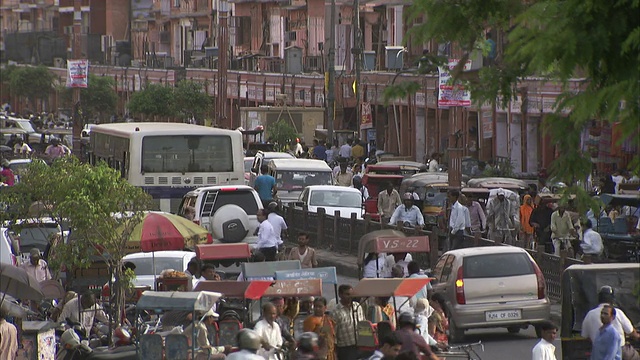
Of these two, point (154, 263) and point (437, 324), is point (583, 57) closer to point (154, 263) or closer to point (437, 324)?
point (437, 324)

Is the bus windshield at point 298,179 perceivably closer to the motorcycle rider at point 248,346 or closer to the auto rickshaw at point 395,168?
the auto rickshaw at point 395,168

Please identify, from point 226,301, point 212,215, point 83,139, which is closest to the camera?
point 226,301

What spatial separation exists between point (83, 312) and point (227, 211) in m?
8.43

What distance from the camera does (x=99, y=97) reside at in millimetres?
85938

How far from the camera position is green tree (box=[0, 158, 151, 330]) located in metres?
18.6

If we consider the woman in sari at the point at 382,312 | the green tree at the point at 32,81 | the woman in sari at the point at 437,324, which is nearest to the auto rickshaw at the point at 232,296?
the woman in sari at the point at 382,312

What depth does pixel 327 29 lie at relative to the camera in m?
71.8

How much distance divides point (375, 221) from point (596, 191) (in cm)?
486

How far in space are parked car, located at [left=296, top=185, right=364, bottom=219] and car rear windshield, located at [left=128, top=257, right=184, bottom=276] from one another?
1076cm

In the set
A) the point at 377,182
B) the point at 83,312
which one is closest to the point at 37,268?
the point at 83,312

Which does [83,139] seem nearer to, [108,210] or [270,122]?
[270,122]

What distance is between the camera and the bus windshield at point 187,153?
104 feet

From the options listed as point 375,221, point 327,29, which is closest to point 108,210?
point 375,221

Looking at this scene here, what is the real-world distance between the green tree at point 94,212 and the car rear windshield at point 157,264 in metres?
1.25
